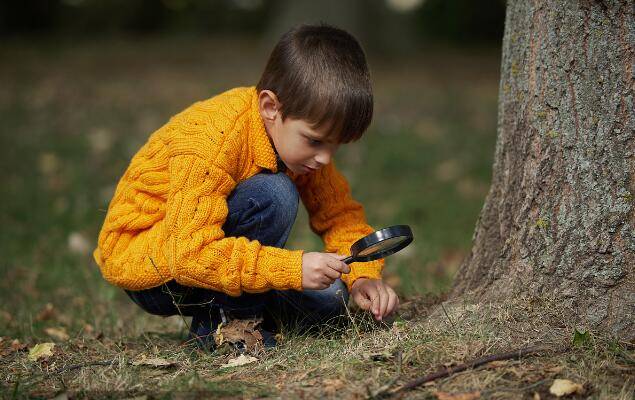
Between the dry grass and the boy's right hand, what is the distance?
9.5 inches

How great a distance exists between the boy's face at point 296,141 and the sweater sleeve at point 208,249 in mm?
266

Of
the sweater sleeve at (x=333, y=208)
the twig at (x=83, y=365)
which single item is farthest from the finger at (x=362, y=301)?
the twig at (x=83, y=365)

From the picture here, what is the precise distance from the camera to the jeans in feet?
8.36

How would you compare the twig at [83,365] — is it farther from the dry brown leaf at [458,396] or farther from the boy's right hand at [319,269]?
the dry brown leaf at [458,396]

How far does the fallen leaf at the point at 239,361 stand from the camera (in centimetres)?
242

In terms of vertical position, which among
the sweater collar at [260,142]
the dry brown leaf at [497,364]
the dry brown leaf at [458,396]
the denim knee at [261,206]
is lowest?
the dry brown leaf at [458,396]

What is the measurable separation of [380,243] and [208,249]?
0.56 m

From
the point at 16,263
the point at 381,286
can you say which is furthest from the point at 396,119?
the point at 381,286

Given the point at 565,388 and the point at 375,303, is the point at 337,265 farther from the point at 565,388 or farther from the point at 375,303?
the point at 565,388

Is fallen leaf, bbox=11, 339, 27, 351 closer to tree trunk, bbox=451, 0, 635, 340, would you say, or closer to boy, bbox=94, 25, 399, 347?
boy, bbox=94, 25, 399, 347

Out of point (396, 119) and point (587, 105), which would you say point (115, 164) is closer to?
point (396, 119)

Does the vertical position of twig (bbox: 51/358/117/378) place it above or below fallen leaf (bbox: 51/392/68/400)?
below

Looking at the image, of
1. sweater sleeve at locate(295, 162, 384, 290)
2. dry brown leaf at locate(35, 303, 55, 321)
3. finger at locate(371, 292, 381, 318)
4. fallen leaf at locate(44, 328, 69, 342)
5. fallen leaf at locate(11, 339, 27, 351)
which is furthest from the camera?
dry brown leaf at locate(35, 303, 55, 321)

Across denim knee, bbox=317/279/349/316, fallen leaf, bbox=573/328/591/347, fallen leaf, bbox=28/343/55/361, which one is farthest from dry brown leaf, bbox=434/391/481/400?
fallen leaf, bbox=28/343/55/361
